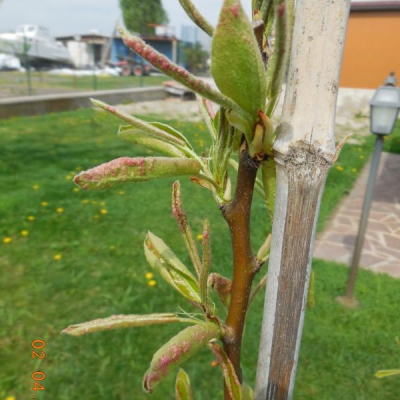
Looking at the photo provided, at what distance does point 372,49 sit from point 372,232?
9.40 metres

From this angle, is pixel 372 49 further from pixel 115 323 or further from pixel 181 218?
pixel 115 323

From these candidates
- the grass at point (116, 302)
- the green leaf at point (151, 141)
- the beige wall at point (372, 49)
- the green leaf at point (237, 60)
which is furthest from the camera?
the beige wall at point (372, 49)

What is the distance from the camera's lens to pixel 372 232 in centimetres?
443

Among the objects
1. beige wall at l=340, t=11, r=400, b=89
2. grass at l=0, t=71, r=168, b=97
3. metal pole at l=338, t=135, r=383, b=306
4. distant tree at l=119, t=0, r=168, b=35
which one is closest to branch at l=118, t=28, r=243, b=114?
metal pole at l=338, t=135, r=383, b=306

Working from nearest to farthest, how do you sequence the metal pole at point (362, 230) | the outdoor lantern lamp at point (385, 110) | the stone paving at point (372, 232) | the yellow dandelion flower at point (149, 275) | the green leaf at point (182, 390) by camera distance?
the green leaf at point (182, 390), the outdoor lantern lamp at point (385, 110), the metal pole at point (362, 230), the yellow dandelion flower at point (149, 275), the stone paving at point (372, 232)

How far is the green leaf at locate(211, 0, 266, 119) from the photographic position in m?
0.40

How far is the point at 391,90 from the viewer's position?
9.02 feet

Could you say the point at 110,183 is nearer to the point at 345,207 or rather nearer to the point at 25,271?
the point at 25,271

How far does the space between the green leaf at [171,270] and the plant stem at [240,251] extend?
0.07m

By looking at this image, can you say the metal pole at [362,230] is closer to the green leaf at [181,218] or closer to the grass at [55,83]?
the green leaf at [181,218]

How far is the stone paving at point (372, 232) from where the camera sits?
3812 mm

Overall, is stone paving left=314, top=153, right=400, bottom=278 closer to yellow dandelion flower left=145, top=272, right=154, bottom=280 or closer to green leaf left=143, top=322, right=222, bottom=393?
yellow dandelion flower left=145, top=272, right=154, bottom=280

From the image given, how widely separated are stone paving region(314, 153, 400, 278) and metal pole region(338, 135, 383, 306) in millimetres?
617

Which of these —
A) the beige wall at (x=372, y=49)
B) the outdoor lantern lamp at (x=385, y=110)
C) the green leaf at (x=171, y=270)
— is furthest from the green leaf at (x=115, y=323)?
the beige wall at (x=372, y=49)
